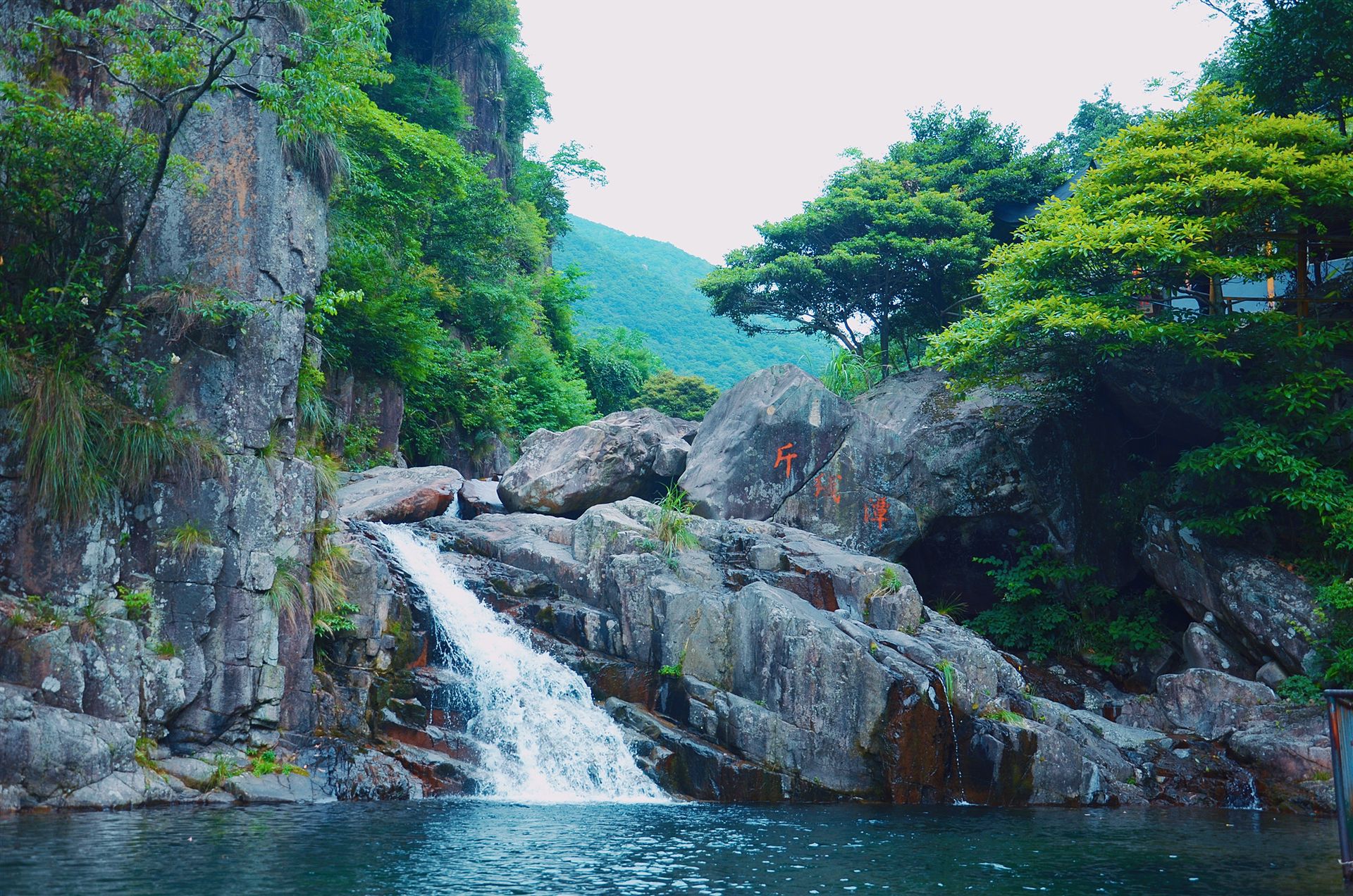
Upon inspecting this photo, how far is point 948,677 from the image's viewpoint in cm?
1556

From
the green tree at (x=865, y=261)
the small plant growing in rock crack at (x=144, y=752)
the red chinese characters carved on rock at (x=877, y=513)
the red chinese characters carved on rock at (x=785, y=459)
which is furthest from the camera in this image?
the green tree at (x=865, y=261)

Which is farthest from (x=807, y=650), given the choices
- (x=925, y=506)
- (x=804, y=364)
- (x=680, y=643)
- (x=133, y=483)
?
(x=804, y=364)

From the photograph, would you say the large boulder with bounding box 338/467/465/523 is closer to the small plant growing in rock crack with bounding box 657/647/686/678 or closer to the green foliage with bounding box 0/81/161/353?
the green foliage with bounding box 0/81/161/353

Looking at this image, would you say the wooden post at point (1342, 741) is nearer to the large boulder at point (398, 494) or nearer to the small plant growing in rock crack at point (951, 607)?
the large boulder at point (398, 494)

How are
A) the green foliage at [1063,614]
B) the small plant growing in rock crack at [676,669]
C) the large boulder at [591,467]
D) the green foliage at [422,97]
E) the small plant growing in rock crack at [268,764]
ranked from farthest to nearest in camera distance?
the green foliage at [422,97]
the large boulder at [591,467]
the green foliage at [1063,614]
the small plant growing in rock crack at [676,669]
the small plant growing in rock crack at [268,764]

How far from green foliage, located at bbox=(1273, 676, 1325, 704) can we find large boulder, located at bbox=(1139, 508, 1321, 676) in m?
0.29

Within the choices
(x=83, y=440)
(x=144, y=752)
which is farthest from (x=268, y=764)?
(x=83, y=440)

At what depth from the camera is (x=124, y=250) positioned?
12914 mm

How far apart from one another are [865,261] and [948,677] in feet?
46.8


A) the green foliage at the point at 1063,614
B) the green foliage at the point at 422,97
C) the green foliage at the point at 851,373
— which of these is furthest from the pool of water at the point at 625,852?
the green foliage at the point at 422,97

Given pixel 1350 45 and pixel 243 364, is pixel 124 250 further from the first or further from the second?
pixel 1350 45

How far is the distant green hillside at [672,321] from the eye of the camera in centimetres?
6238

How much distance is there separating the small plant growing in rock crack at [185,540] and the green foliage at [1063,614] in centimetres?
1638

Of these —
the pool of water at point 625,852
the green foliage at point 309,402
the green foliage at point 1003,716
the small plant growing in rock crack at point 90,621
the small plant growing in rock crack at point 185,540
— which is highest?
the green foliage at point 309,402
